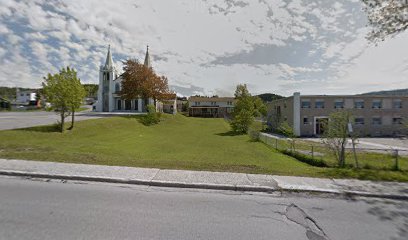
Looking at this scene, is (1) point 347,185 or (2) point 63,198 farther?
(1) point 347,185

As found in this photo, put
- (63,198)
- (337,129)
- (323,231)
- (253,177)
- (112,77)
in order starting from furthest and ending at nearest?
(112,77)
(337,129)
(253,177)
(63,198)
(323,231)

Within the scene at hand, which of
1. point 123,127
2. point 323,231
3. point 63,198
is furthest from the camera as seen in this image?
point 123,127

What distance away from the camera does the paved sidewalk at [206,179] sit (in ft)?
20.7

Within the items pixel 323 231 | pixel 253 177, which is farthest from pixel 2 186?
pixel 323 231

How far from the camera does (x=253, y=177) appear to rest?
7.22 m

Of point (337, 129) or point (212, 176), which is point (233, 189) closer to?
point (212, 176)

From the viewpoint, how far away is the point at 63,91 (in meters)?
18.5

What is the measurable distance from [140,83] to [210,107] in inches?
1606

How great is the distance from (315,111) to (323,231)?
38016 mm

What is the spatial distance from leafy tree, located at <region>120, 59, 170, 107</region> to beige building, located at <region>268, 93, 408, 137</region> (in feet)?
79.2

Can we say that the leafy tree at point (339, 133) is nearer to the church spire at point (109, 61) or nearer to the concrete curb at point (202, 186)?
the concrete curb at point (202, 186)

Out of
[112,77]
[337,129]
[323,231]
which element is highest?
[112,77]

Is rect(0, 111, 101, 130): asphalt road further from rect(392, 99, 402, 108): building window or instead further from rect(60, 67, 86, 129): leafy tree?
rect(392, 99, 402, 108): building window

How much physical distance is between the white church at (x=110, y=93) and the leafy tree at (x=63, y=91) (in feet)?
118
